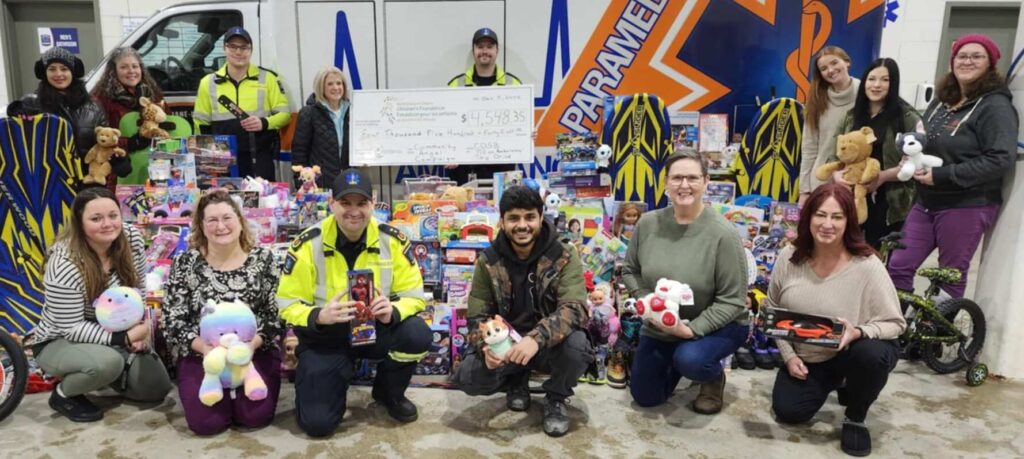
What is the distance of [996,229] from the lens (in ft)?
12.1

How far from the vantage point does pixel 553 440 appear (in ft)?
9.69

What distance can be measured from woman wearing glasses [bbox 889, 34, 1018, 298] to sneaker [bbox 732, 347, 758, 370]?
1.01 meters

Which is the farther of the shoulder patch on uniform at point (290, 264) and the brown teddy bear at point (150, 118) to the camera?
the brown teddy bear at point (150, 118)

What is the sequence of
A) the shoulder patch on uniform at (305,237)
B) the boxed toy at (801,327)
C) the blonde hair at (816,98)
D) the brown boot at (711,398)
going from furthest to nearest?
the blonde hair at (816,98) → the brown boot at (711,398) → the shoulder patch on uniform at (305,237) → the boxed toy at (801,327)

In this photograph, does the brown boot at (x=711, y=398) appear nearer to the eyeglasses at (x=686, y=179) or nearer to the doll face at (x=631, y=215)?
the eyeglasses at (x=686, y=179)

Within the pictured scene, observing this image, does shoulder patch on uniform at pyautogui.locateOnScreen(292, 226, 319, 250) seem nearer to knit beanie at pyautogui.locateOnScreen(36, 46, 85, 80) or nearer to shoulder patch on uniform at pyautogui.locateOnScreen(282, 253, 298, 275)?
shoulder patch on uniform at pyautogui.locateOnScreen(282, 253, 298, 275)

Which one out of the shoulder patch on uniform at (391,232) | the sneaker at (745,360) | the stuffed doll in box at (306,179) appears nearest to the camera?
the shoulder patch on uniform at (391,232)

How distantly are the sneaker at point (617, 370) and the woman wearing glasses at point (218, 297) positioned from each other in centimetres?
171

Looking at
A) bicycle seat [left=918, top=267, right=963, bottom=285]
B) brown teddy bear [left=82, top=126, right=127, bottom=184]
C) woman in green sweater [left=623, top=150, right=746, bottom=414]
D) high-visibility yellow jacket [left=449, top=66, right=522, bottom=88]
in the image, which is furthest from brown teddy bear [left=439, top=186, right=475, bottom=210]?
bicycle seat [left=918, top=267, right=963, bottom=285]

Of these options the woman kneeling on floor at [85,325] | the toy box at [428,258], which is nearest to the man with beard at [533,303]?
the toy box at [428,258]

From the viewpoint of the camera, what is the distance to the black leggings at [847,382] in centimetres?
281

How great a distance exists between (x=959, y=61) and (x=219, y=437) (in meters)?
4.18

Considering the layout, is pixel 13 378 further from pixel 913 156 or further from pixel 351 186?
pixel 913 156

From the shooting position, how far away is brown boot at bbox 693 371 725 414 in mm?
3230
